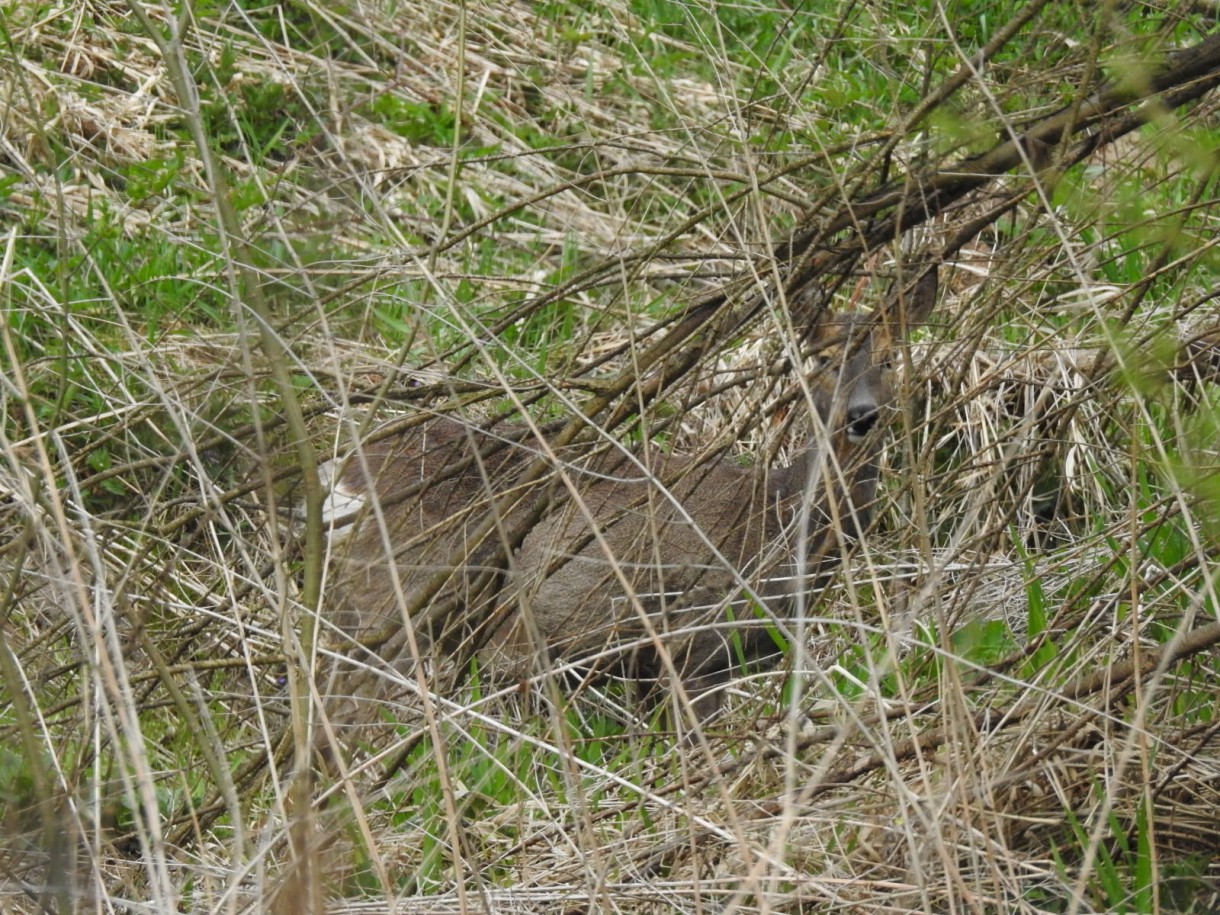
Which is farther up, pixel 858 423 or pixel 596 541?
pixel 858 423

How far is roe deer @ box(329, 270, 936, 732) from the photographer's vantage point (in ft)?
7.55

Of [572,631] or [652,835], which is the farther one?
[572,631]

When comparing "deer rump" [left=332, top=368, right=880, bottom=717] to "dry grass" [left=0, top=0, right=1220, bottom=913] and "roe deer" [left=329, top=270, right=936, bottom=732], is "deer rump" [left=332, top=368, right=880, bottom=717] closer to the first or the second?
"roe deer" [left=329, top=270, right=936, bottom=732]

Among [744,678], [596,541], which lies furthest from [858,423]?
[744,678]

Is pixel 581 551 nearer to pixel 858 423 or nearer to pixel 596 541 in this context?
pixel 596 541

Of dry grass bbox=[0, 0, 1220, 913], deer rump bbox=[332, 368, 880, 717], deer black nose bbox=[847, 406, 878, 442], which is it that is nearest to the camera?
dry grass bbox=[0, 0, 1220, 913]

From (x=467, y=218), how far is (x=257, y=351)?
3.50 meters

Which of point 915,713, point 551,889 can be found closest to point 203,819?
point 551,889

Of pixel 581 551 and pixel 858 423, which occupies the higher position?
pixel 858 423

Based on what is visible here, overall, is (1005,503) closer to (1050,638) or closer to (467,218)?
(1050,638)

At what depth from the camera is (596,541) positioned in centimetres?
422

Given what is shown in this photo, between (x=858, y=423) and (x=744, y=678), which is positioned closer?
(x=744, y=678)

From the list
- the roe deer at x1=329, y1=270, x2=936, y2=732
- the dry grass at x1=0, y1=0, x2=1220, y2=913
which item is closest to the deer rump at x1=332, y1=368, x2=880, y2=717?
the roe deer at x1=329, y1=270, x2=936, y2=732

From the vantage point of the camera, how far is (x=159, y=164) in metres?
5.55
